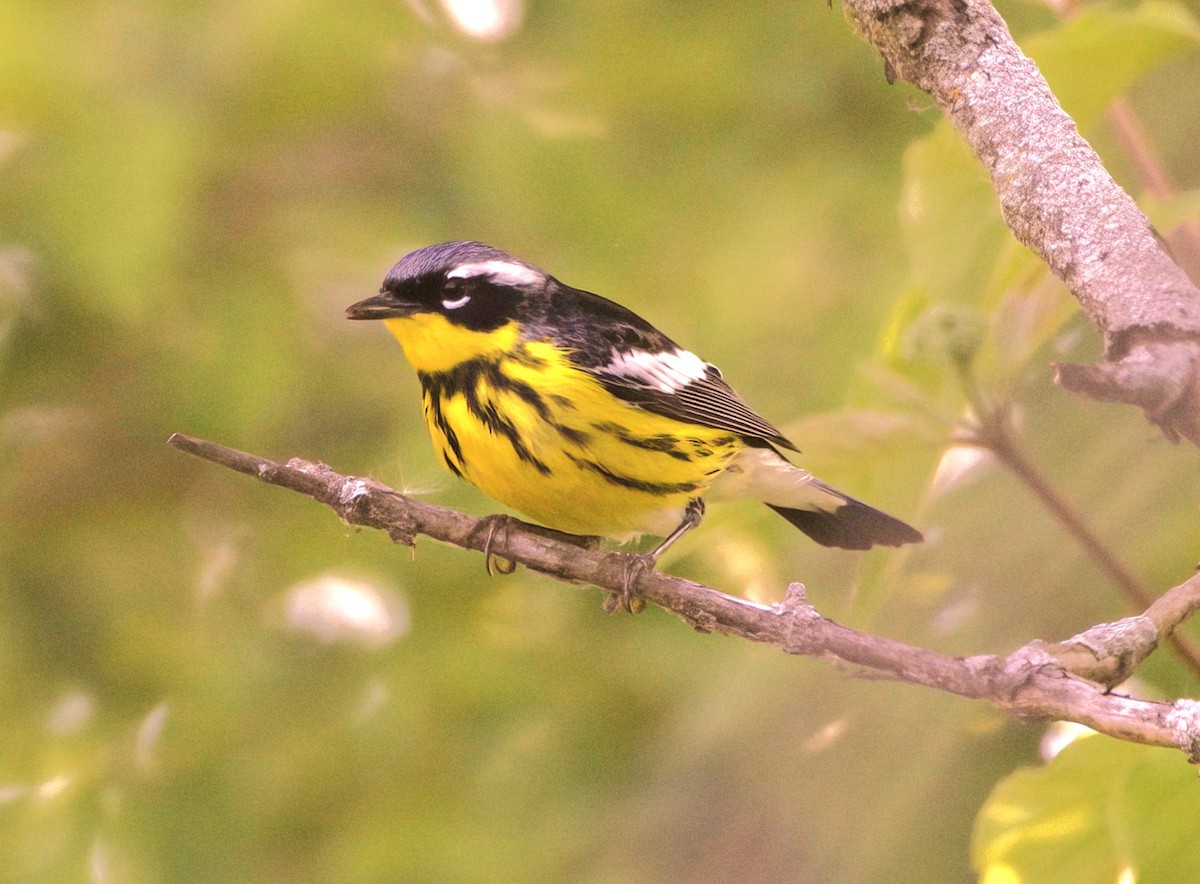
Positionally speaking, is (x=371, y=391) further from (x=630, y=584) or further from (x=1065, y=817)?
(x=1065, y=817)

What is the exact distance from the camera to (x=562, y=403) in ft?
4.18

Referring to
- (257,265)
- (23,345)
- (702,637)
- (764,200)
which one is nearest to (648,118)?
(764,200)

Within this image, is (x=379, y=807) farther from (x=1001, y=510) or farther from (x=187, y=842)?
(x=1001, y=510)

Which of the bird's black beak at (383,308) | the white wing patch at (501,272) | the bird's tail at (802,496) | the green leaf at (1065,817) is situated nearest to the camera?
the green leaf at (1065,817)

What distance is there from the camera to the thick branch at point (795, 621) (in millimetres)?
700

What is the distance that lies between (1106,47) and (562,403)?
60 centimetres

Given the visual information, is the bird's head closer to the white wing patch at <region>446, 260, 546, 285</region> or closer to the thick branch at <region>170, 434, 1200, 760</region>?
the white wing patch at <region>446, 260, 546, 285</region>

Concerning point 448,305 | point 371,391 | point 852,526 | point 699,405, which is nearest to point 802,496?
point 852,526

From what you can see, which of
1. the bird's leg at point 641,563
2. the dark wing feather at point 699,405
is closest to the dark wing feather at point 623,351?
the dark wing feather at point 699,405

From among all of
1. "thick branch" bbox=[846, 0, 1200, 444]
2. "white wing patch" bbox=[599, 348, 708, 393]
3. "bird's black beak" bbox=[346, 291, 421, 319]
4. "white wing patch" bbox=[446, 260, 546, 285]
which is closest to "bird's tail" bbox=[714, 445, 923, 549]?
"white wing patch" bbox=[599, 348, 708, 393]

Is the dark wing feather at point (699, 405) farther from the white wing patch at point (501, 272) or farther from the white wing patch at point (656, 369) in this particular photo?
the white wing patch at point (501, 272)

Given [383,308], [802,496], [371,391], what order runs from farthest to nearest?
[371,391], [802,496], [383,308]

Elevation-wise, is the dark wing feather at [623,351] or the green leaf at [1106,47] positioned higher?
the dark wing feather at [623,351]

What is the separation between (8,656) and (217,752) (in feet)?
1.36
